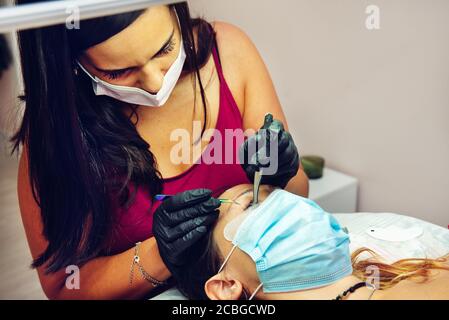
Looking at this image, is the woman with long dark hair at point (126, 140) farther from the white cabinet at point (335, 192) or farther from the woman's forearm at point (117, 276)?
the white cabinet at point (335, 192)

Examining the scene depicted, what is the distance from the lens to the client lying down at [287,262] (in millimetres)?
1249

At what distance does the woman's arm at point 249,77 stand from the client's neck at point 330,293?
0.29 m

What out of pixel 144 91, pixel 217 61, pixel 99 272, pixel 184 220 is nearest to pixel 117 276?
pixel 99 272

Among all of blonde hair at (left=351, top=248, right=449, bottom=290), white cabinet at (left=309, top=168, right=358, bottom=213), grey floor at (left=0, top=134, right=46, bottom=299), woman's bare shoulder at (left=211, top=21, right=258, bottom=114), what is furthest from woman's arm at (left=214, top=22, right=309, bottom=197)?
grey floor at (left=0, top=134, right=46, bottom=299)

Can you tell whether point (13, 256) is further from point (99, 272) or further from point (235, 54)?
point (235, 54)

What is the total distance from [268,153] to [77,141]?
0.46 m

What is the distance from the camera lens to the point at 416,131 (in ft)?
4.80

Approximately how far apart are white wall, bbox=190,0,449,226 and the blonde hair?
0.20m

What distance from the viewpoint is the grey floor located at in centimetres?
133

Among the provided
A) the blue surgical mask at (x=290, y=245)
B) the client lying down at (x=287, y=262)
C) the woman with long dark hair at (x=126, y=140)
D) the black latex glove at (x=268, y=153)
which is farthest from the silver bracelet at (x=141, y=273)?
the black latex glove at (x=268, y=153)

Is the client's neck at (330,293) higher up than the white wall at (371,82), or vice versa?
the white wall at (371,82)

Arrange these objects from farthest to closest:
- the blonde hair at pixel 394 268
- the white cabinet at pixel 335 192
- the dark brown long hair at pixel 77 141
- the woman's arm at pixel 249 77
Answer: the white cabinet at pixel 335 192 < the woman's arm at pixel 249 77 < the blonde hair at pixel 394 268 < the dark brown long hair at pixel 77 141

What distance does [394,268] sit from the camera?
52.7 inches
